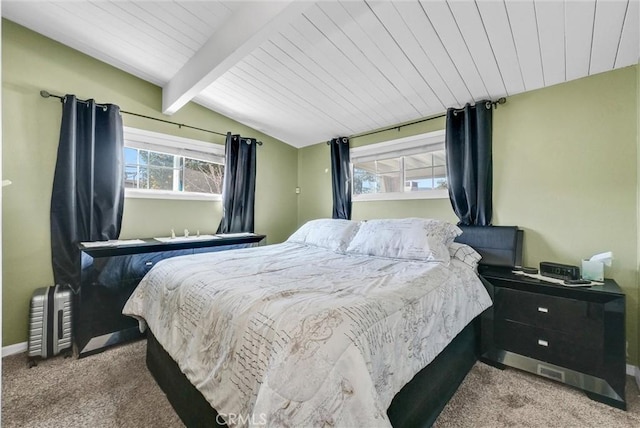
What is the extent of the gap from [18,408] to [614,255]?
13.3ft

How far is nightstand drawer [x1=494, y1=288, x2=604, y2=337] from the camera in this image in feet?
6.59

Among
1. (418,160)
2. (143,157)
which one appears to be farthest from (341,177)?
(143,157)

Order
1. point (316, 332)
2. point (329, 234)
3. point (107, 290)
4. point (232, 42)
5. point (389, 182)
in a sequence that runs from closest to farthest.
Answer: point (316, 332), point (232, 42), point (107, 290), point (329, 234), point (389, 182)

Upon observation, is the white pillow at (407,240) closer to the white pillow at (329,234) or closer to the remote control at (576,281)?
the white pillow at (329,234)

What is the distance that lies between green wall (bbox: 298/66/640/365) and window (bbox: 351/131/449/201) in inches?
21.4

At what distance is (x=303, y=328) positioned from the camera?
1234 mm

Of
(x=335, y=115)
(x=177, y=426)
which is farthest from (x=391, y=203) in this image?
(x=177, y=426)

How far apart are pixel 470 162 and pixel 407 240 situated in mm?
978

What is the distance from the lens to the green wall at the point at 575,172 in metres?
2.22

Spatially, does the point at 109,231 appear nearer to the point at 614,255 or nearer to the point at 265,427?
the point at 265,427

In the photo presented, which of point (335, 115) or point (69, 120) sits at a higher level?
point (335, 115)

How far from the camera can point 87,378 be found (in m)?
2.16

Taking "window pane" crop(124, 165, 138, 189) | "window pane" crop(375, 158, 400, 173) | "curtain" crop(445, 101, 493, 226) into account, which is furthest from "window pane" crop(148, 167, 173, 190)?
"curtain" crop(445, 101, 493, 226)

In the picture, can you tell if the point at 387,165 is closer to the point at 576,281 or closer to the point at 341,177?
the point at 341,177
